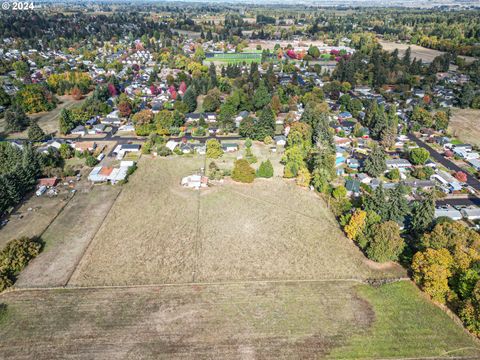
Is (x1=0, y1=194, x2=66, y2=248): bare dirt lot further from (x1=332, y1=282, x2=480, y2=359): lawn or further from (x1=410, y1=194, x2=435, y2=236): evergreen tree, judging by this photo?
(x1=410, y1=194, x2=435, y2=236): evergreen tree

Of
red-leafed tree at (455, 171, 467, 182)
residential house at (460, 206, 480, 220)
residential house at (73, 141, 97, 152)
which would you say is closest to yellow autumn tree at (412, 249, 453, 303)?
residential house at (460, 206, 480, 220)

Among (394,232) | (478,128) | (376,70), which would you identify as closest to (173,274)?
(394,232)

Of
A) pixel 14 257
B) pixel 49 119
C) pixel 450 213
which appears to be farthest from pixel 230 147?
pixel 49 119

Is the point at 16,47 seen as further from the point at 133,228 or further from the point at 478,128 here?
the point at 478,128

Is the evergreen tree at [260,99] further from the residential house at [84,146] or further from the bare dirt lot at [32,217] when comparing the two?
the bare dirt lot at [32,217]

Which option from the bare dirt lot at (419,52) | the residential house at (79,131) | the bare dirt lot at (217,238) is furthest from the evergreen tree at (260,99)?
the bare dirt lot at (419,52)

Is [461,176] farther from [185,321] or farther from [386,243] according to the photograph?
[185,321]

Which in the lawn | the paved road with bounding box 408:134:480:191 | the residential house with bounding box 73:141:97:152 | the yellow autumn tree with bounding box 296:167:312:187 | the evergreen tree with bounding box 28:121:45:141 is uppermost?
the evergreen tree with bounding box 28:121:45:141
